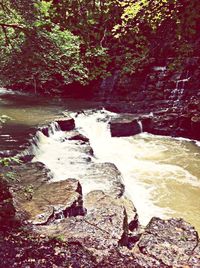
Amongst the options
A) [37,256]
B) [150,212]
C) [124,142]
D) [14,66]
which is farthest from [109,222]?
[124,142]

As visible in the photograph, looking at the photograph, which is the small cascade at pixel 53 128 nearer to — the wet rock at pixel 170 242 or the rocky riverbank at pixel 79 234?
the rocky riverbank at pixel 79 234

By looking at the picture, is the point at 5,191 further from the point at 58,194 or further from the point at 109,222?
the point at 109,222

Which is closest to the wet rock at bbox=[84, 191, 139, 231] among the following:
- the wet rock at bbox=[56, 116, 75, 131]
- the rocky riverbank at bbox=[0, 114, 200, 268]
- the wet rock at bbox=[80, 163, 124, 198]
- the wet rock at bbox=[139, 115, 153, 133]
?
the rocky riverbank at bbox=[0, 114, 200, 268]

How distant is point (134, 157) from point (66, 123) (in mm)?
3751

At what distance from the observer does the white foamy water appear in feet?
28.5

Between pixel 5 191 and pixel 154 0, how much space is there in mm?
4173

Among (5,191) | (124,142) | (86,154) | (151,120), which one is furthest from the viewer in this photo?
(151,120)

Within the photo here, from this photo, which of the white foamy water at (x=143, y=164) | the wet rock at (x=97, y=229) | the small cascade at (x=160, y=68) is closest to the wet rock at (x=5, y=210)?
the wet rock at (x=97, y=229)

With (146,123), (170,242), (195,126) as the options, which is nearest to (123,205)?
(170,242)

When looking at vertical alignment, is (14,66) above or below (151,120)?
above

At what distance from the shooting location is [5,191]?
18.9 feet

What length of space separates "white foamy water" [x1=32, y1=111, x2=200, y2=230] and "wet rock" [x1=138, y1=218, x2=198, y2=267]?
2.26 m

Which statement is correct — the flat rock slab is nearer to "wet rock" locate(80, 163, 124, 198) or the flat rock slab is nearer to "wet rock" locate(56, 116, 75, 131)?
"wet rock" locate(80, 163, 124, 198)

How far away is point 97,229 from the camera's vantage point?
525 cm
